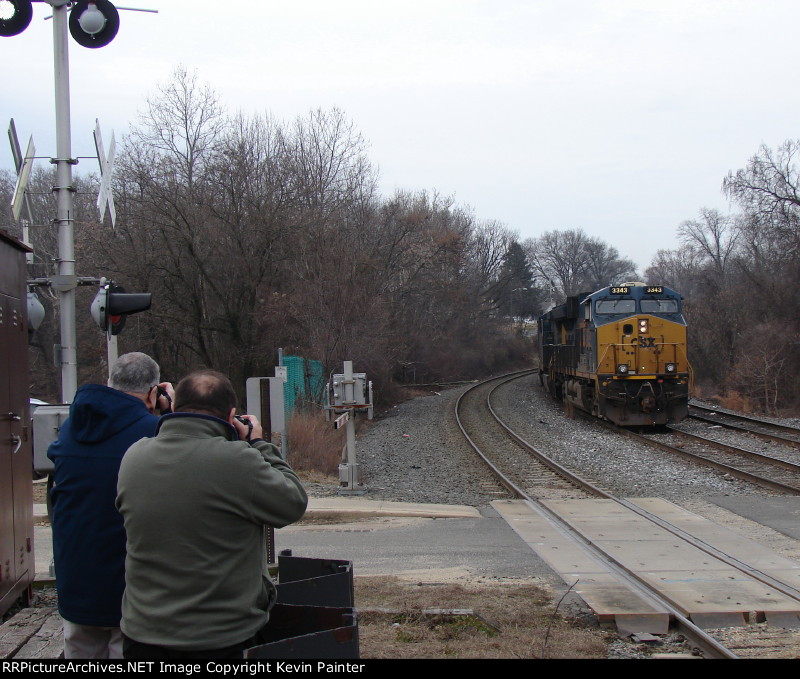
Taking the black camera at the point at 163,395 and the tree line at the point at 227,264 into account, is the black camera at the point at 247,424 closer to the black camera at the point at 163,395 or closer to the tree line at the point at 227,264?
the black camera at the point at 163,395

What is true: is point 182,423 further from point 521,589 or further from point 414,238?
point 414,238

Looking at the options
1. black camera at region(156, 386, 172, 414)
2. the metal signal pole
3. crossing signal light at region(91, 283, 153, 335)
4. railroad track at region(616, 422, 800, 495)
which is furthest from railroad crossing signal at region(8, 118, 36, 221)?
railroad track at region(616, 422, 800, 495)

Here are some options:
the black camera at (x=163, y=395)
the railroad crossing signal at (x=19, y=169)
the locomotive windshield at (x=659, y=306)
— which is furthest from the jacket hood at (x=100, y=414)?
the locomotive windshield at (x=659, y=306)

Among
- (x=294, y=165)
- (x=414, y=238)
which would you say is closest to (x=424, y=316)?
(x=414, y=238)

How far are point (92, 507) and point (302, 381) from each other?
20.9m

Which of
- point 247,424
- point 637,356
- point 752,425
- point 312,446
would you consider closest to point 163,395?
point 247,424

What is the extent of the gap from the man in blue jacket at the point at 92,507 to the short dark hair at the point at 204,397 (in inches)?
27.4

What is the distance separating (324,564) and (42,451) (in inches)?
116

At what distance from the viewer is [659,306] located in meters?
22.0

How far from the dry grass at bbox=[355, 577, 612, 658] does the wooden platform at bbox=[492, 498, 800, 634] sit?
0.46 metres

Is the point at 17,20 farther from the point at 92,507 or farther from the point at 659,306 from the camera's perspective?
the point at 659,306

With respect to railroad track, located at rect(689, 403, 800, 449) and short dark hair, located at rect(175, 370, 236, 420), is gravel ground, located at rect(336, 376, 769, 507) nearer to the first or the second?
railroad track, located at rect(689, 403, 800, 449)

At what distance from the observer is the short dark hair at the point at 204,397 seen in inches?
117

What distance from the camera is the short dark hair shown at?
2965 millimetres
